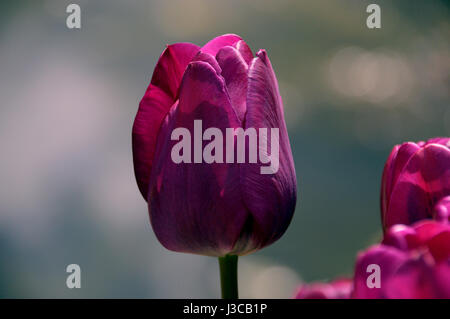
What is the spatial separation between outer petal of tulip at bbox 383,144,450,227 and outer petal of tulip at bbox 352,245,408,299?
0.32 feet

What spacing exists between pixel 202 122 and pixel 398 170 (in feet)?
0.33

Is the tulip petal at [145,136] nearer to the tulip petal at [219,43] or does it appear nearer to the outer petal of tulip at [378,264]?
the tulip petal at [219,43]

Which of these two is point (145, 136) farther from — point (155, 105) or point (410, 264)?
point (410, 264)

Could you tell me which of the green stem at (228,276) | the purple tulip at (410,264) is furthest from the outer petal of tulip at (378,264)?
the green stem at (228,276)

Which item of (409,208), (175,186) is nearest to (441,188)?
(409,208)

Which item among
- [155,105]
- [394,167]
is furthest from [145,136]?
[394,167]

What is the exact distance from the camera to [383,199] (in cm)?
29

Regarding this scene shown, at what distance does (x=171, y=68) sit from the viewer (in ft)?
0.94

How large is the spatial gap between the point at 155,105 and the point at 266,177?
0.24ft

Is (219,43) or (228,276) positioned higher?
(219,43)
